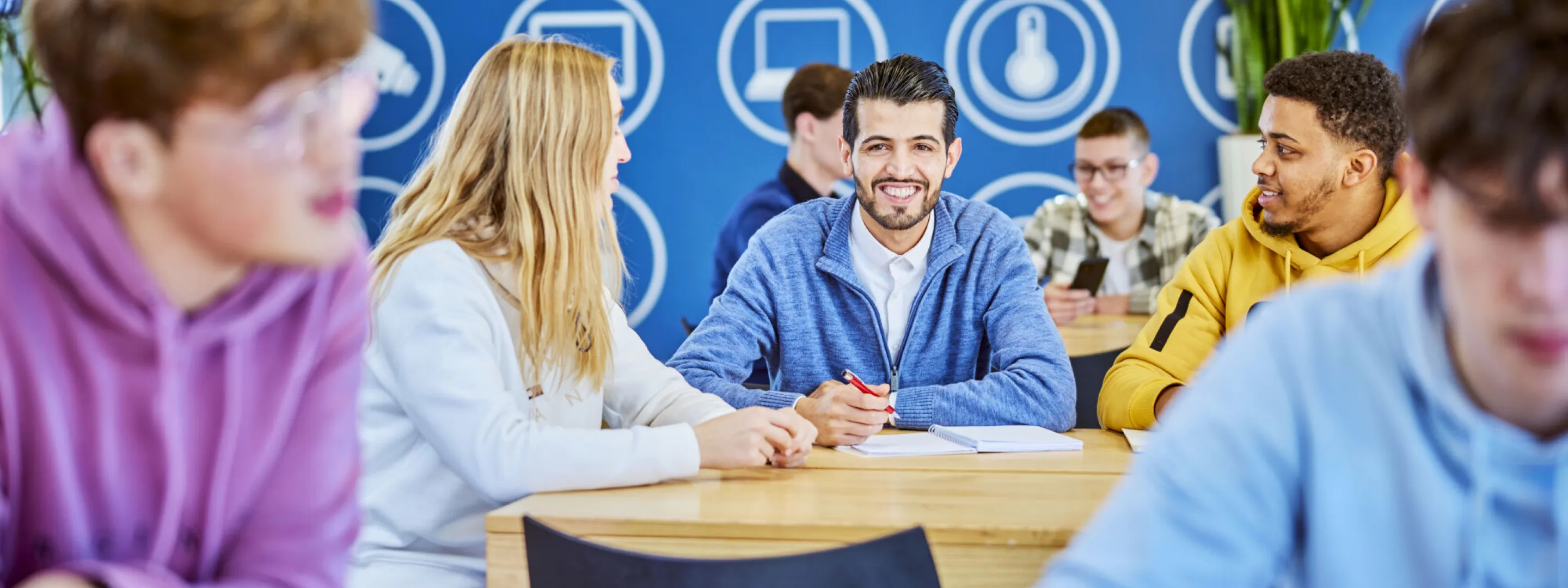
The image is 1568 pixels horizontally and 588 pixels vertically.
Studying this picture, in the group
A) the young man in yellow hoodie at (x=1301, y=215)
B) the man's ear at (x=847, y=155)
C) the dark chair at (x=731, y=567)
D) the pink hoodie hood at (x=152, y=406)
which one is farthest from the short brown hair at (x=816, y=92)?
the pink hoodie hood at (x=152, y=406)

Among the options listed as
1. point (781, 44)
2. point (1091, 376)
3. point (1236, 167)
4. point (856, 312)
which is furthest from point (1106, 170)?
point (856, 312)

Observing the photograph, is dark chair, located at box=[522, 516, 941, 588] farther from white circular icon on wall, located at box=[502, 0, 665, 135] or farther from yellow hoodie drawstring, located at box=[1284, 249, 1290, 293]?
white circular icon on wall, located at box=[502, 0, 665, 135]

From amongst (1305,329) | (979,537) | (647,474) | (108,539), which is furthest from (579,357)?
(1305,329)

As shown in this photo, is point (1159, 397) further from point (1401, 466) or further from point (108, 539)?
point (108, 539)

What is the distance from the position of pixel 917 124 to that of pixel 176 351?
1812 millimetres

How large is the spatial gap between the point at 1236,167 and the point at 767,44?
1.96 m

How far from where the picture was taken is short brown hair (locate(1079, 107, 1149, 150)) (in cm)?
448

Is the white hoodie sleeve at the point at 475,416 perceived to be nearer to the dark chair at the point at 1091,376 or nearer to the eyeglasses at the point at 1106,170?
the dark chair at the point at 1091,376

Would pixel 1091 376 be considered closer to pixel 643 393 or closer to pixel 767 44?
pixel 643 393

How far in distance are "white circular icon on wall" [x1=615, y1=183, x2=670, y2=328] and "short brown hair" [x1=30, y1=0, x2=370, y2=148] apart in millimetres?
4533

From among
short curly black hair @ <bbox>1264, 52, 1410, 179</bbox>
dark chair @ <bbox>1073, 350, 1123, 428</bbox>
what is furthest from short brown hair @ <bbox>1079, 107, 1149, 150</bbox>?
short curly black hair @ <bbox>1264, 52, 1410, 179</bbox>

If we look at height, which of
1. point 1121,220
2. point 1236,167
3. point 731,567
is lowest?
point 1121,220

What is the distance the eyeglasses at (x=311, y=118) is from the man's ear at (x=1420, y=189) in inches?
28.3

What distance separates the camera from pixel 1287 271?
216 centimetres
